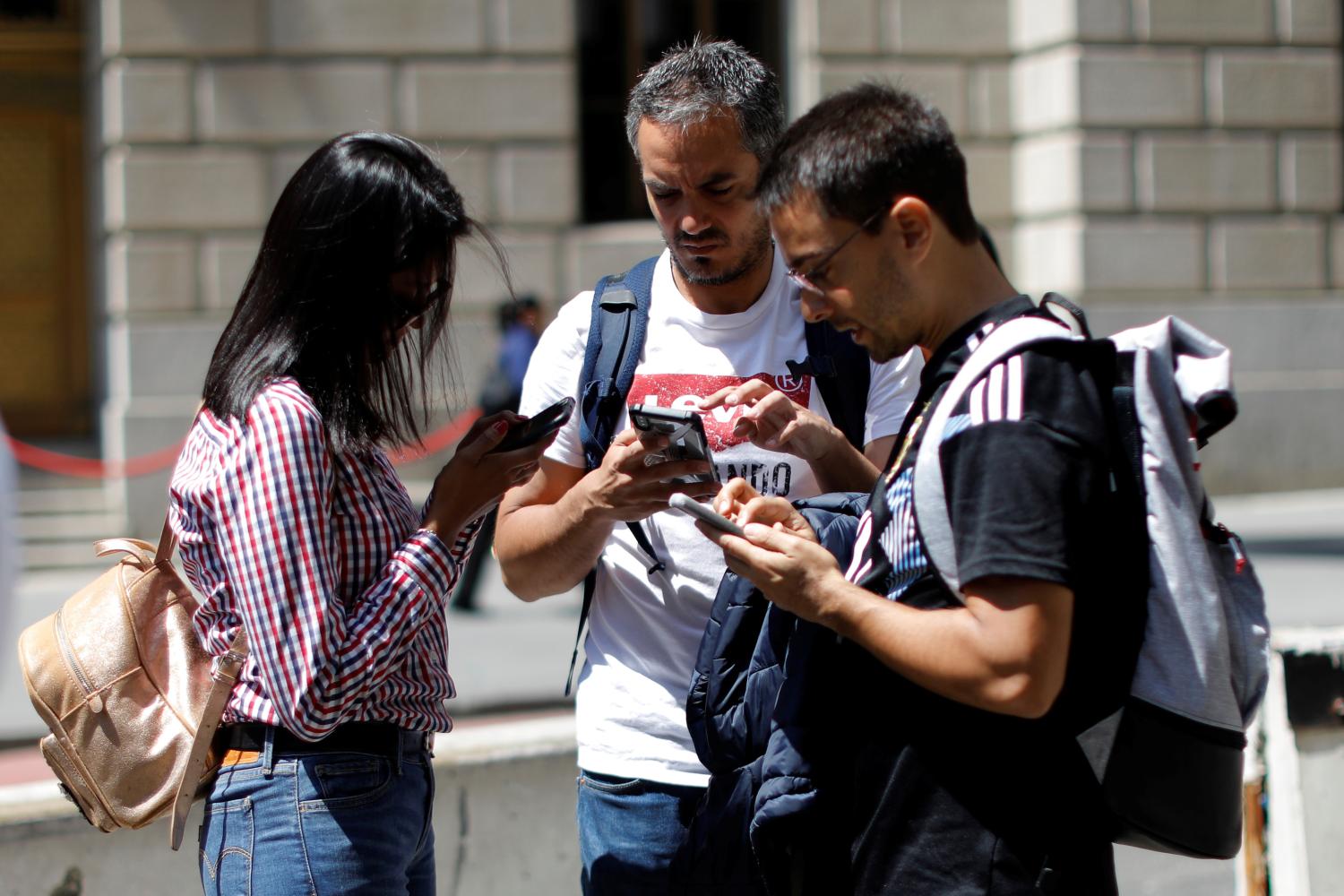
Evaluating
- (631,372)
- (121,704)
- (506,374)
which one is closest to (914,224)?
(631,372)

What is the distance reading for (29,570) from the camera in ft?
34.8

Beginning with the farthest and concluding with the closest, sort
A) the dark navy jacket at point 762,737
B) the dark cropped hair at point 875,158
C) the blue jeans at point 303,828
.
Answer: the blue jeans at point 303,828 < the dark navy jacket at point 762,737 < the dark cropped hair at point 875,158

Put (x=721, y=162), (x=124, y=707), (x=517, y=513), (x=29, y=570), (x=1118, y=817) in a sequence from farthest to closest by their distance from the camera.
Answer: (x=29, y=570), (x=517, y=513), (x=721, y=162), (x=124, y=707), (x=1118, y=817)

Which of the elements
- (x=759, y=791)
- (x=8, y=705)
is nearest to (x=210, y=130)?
(x=8, y=705)

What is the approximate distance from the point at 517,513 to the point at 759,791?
0.92 m

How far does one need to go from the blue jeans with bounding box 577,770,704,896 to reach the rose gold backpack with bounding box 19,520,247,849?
0.74 metres

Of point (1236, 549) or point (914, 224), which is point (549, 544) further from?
point (1236, 549)

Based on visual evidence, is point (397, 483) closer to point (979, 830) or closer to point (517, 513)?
point (517, 513)

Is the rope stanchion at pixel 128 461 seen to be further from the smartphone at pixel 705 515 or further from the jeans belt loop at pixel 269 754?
the smartphone at pixel 705 515

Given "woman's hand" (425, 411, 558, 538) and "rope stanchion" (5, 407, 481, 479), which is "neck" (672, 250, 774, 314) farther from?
"rope stanchion" (5, 407, 481, 479)

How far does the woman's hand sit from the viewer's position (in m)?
2.35

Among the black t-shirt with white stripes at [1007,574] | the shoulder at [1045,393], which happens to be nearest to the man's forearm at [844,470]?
the black t-shirt with white stripes at [1007,574]

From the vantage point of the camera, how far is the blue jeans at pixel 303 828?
2207 millimetres

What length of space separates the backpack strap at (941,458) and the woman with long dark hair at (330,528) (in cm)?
78
